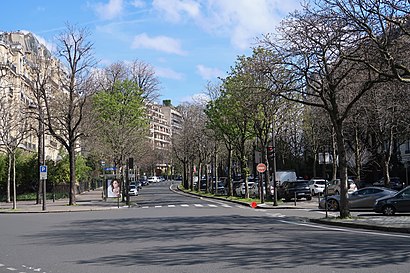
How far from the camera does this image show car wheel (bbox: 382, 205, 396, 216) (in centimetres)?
2605

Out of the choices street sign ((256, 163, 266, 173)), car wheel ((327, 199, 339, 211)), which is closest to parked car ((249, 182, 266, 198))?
street sign ((256, 163, 266, 173))

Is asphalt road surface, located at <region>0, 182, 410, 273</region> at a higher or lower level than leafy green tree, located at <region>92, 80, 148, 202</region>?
lower

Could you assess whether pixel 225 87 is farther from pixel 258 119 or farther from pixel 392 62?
pixel 392 62

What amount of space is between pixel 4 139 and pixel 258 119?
2106cm

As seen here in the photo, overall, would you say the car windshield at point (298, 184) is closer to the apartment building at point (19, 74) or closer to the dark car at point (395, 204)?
the dark car at point (395, 204)

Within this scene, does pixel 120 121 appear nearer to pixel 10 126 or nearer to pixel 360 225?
pixel 10 126

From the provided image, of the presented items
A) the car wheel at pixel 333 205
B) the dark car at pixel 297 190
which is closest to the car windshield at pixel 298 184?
the dark car at pixel 297 190

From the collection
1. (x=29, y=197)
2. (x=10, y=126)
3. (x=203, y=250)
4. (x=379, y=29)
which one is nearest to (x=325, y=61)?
(x=379, y=29)

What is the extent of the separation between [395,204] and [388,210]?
45cm

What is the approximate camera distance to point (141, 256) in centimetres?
1316

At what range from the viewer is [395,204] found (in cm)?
2597

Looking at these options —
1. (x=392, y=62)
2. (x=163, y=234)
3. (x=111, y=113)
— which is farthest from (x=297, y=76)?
(x=111, y=113)

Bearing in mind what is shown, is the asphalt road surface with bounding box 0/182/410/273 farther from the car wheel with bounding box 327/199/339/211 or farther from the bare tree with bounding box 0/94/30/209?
the bare tree with bounding box 0/94/30/209

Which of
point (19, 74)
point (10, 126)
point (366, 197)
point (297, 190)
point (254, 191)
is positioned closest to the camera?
point (366, 197)
